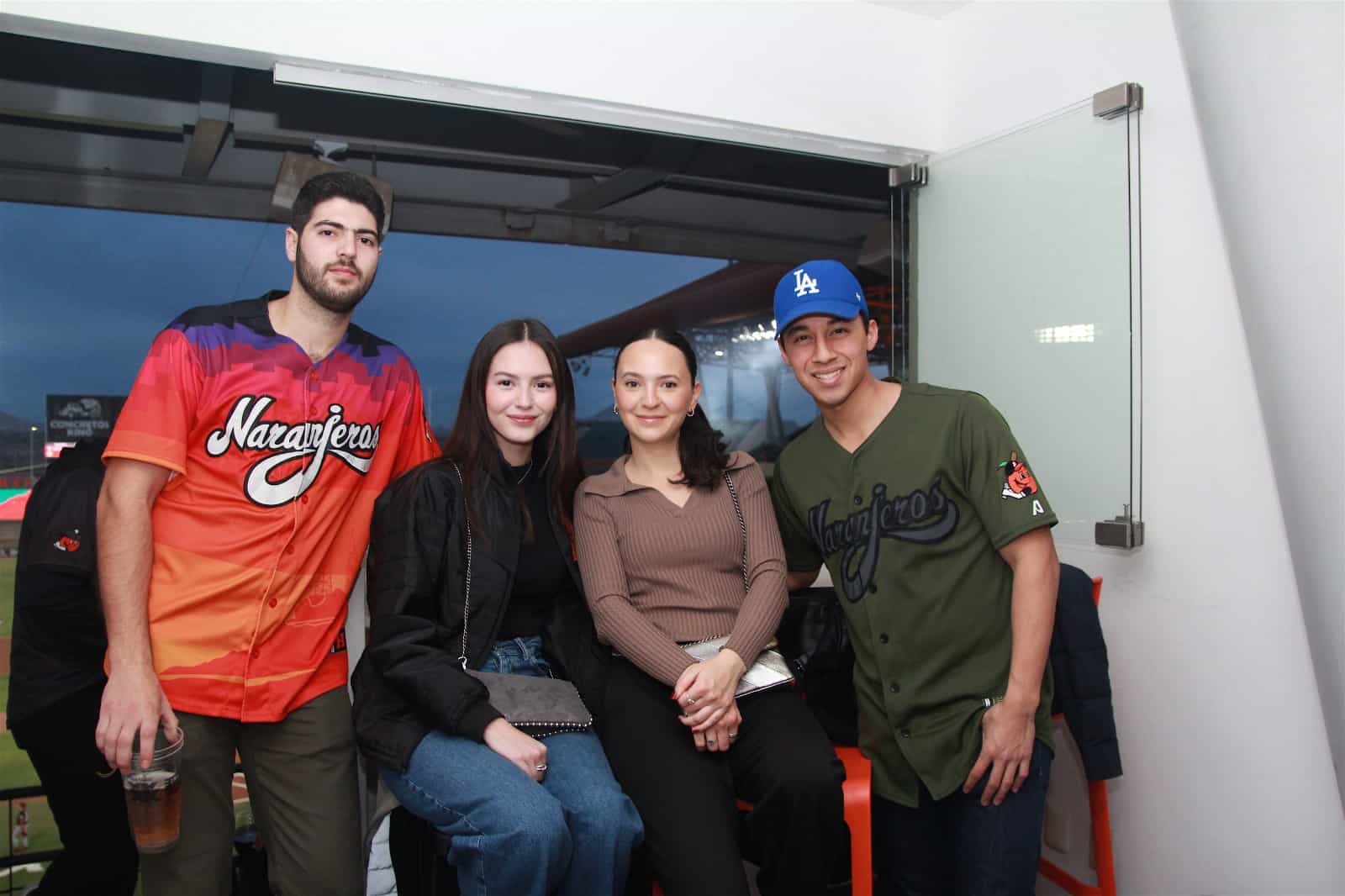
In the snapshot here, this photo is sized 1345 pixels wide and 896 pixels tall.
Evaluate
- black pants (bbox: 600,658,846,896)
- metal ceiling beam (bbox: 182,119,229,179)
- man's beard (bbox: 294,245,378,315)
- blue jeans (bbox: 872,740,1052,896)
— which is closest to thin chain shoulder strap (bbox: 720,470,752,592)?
black pants (bbox: 600,658,846,896)

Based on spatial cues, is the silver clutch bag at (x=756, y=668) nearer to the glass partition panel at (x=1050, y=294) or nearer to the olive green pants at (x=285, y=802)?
the olive green pants at (x=285, y=802)

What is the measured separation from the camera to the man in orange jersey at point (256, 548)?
1919 millimetres

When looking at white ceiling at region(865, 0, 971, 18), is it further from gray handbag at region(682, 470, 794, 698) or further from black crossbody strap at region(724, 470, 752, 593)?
gray handbag at region(682, 470, 794, 698)

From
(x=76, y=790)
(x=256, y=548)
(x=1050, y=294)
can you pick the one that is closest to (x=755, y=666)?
(x=256, y=548)

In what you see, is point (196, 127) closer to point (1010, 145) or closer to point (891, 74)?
point (891, 74)

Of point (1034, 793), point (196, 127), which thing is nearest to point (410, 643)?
point (1034, 793)

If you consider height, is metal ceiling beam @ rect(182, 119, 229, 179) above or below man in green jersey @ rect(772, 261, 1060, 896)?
above

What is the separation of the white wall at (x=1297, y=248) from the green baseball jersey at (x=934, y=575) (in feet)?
2.91

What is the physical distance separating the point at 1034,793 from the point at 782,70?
7.42 feet

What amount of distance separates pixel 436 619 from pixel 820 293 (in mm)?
1097

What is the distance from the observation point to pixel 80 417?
236cm

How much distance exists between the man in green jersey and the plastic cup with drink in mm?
1461

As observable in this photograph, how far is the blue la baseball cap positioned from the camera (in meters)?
2.01

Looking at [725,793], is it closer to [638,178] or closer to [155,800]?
[155,800]
